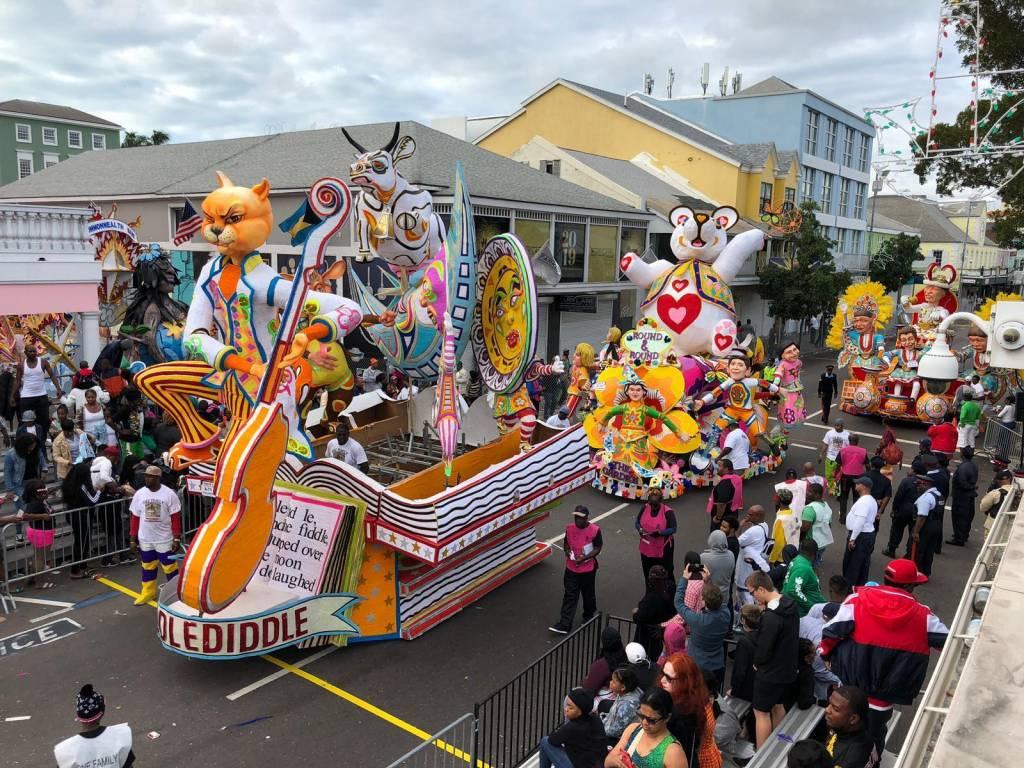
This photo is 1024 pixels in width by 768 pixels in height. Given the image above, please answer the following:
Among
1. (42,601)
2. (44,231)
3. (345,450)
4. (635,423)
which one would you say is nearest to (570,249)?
(635,423)

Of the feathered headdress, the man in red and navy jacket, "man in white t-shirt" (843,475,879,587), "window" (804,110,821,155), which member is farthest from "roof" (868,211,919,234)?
the man in red and navy jacket

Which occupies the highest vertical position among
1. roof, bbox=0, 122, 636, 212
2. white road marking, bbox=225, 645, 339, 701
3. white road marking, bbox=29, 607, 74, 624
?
roof, bbox=0, 122, 636, 212

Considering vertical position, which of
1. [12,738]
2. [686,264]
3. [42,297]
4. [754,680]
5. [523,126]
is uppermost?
[523,126]

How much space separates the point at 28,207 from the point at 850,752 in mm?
12830

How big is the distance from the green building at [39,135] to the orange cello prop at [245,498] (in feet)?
154

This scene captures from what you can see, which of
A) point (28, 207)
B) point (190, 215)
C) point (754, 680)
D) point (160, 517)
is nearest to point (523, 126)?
point (190, 215)

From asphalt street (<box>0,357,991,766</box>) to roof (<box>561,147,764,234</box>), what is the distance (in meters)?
20.7

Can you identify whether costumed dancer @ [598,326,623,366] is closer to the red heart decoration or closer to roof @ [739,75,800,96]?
the red heart decoration

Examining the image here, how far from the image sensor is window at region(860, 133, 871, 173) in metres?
42.7

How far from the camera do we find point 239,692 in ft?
24.0

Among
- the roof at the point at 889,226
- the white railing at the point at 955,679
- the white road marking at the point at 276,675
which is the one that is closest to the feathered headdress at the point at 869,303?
the white railing at the point at 955,679

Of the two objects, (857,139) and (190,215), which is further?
(857,139)

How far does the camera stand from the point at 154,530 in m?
8.68

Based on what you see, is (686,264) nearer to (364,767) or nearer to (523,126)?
(364,767)
